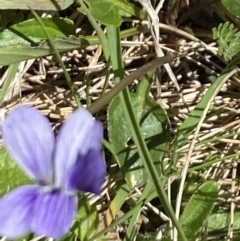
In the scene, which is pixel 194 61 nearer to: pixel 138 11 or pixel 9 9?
pixel 138 11

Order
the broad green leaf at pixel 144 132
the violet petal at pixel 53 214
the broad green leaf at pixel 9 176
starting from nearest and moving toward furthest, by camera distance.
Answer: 1. the violet petal at pixel 53 214
2. the broad green leaf at pixel 9 176
3. the broad green leaf at pixel 144 132

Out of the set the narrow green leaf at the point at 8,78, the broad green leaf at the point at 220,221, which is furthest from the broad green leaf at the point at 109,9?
the broad green leaf at the point at 220,221

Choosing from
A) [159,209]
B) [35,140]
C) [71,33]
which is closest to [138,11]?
[71,33]

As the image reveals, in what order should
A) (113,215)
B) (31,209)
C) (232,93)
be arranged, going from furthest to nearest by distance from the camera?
(232,93)
(113,215)
(31,209)

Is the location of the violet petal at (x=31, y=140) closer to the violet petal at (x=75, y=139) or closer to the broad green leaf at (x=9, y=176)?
the violet petal at (x=75, y=139)

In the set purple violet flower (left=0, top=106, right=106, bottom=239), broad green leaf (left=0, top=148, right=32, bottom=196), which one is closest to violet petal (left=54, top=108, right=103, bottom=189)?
purple violet flower (left=0, top=106, right=106, bottom=239)

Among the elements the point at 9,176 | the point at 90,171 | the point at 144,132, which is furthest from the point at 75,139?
the point at 144,132

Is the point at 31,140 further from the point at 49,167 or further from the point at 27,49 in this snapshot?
the point at 27,49
